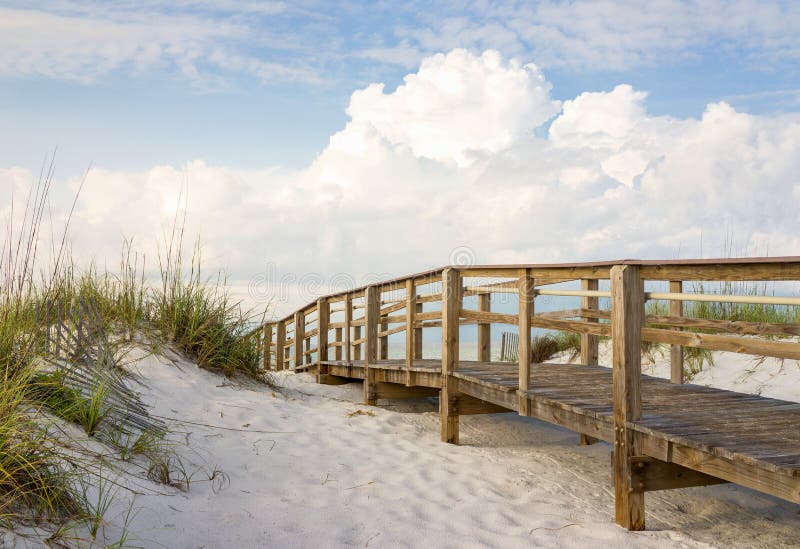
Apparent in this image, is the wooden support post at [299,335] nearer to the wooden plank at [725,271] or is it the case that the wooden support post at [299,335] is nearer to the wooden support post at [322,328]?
the wooden support post at [322,328]

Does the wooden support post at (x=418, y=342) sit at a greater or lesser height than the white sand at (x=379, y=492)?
greater

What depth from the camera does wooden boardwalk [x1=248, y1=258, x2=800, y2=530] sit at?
3793 mm

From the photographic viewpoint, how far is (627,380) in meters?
4.36

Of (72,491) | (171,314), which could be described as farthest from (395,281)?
(72,491)

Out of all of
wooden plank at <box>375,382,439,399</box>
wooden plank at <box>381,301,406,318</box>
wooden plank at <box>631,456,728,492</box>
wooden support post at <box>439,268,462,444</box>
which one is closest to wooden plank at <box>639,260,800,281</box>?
wooden plank at <box>631,456,728,492</box>

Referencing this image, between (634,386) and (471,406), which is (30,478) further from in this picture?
(471,406)

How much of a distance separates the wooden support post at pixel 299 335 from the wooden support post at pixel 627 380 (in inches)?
325

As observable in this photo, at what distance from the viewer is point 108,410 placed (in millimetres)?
4363

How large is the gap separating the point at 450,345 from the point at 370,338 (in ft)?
7.15

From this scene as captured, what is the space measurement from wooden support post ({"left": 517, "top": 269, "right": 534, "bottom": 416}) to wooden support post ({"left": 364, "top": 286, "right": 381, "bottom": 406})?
132 inches

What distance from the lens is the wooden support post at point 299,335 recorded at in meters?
12.0

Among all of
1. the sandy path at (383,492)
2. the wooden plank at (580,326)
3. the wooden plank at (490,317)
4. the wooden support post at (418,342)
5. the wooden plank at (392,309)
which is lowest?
the sandy path at (383,492)

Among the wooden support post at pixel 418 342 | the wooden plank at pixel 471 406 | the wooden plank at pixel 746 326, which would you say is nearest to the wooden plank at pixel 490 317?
the wooden plank at pixel 471 406

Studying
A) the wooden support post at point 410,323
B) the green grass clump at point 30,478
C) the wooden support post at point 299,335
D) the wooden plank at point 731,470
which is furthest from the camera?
the wooden support post at point 299,335
